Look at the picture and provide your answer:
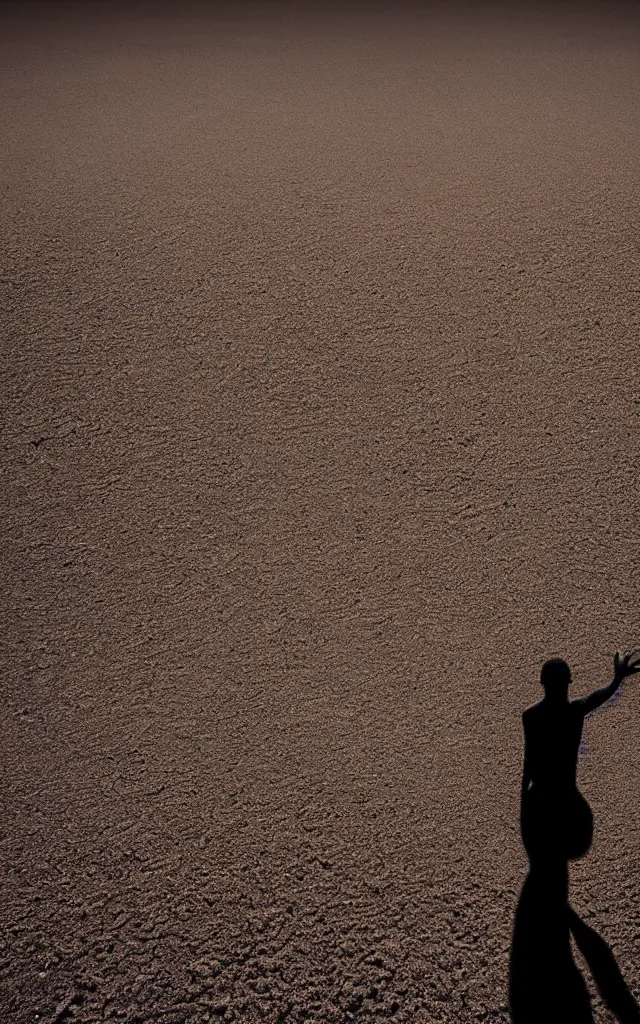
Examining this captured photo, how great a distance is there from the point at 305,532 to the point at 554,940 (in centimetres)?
249

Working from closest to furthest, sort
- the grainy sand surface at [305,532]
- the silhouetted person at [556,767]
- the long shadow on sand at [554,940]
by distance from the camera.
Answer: the long shadow on sand at [554,940], the silhouetted person at [556,767], the grainy sand surface at [305,532]

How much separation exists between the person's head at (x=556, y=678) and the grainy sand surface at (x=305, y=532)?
0.79m

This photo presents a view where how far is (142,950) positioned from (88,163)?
22.0 feet

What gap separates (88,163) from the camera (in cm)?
791

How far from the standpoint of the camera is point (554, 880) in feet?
11.8

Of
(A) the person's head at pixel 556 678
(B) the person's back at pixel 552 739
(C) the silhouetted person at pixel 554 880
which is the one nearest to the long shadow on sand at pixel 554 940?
(C) the silhouetted person at pixel 554 880

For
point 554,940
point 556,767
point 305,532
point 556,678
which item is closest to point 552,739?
point 556,767

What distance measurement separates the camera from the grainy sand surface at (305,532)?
3525 millimetres

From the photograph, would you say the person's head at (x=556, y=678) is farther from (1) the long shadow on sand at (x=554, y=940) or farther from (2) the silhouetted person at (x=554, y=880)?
(1) the long shadow on sand at (x=554, y=940)

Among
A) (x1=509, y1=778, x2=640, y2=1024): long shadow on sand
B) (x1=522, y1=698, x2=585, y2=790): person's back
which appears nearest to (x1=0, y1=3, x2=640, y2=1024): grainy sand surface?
(x1=509, y1=778, x2=640, y2=1024): long shadow on sand

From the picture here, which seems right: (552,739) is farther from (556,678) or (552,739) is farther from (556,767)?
(556,678)

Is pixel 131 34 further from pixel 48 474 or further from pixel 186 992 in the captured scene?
pixel 186 992

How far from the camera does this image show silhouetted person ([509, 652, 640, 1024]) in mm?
3246

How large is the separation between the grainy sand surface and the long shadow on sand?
0.19 ft
